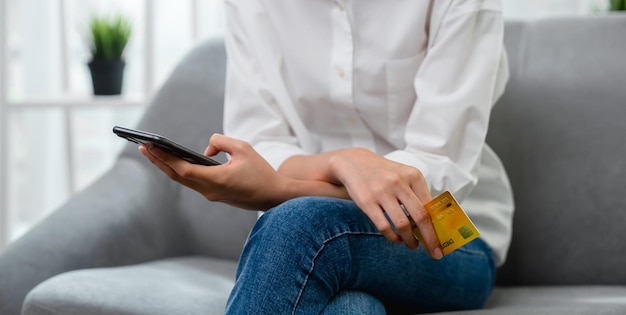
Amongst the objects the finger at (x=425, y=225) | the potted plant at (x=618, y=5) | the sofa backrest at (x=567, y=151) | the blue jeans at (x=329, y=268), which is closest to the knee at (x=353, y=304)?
the blue jeans at (x=329, y=268)

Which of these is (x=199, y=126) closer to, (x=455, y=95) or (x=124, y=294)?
(x=124, y=294)

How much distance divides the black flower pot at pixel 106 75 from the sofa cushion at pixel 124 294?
0.98 metres

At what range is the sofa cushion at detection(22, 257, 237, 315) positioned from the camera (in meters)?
1.23

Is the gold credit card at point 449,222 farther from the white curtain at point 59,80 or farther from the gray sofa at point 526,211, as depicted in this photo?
the white curtain at point 59,80

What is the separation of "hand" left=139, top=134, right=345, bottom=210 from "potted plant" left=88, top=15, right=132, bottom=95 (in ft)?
4.10

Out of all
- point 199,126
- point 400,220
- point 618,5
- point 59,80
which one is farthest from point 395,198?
point 59,80

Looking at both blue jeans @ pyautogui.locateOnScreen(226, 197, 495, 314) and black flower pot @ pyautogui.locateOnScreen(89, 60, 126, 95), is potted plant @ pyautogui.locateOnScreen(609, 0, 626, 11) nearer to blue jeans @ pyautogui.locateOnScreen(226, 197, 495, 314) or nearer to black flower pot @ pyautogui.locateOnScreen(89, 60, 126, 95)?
blue jeans @ pyautogui.locateOnScreen(226, 197, 495, 314)

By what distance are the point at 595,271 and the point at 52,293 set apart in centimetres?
92

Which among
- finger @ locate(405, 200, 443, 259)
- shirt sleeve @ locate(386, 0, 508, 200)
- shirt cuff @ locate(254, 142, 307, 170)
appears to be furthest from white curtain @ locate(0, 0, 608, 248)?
finger @ locate(405, 200, 443, 259)

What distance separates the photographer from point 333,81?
1.39 m

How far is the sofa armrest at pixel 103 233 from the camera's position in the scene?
1.39 meters

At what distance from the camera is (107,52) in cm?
233

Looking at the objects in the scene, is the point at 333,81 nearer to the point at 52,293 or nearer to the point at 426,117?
the point at 426,117

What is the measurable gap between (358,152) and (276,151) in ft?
0.69
